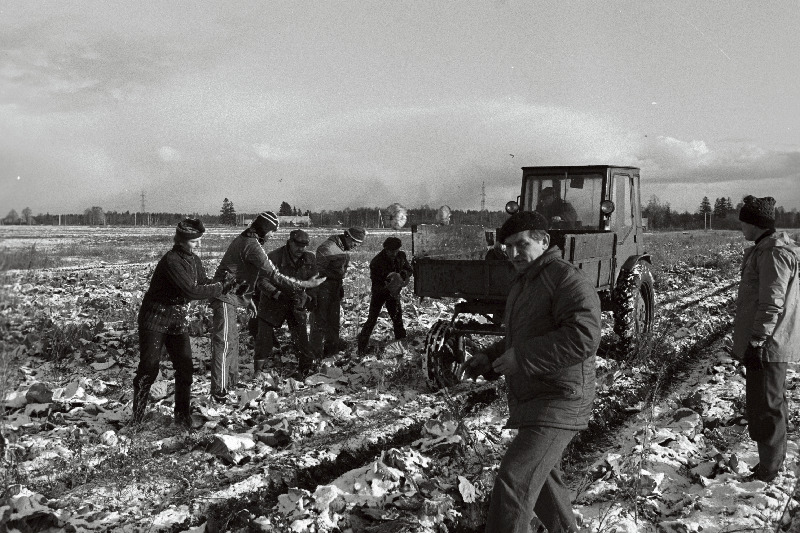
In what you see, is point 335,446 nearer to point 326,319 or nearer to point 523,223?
point 523,223

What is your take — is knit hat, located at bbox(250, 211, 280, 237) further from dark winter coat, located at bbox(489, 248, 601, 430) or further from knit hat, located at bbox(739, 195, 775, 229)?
knit hat, located at bbox(739, 195, 775, 229)

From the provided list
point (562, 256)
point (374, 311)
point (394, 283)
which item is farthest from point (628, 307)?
point (374, 311)

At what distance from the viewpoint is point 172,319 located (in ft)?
18.6

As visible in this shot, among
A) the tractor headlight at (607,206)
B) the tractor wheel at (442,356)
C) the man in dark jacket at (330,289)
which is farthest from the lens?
the man in dark jacket at (330,289)

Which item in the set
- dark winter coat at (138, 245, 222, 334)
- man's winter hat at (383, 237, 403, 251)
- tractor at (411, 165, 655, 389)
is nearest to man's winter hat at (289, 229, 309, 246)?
man's winter hat at (383, 237, 403, 251)

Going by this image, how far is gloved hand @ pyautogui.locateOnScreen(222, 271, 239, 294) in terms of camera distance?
21.1 feet

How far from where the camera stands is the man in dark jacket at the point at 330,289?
27.8ft

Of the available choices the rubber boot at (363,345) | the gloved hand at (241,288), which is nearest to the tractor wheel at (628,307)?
the rubber boot at (363,345)

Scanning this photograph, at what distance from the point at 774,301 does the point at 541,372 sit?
214 centimetres

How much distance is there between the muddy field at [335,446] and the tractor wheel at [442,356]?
Result: 201 millimetres

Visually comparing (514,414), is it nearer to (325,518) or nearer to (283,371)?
(325,518)

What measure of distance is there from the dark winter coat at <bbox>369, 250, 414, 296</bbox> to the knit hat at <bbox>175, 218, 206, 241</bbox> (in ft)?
10.7

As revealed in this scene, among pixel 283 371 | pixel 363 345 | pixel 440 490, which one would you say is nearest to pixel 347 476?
pixel 440 490

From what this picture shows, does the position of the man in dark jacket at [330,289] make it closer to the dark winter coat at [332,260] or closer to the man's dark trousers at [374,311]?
the dark winter coat at [332,260]
